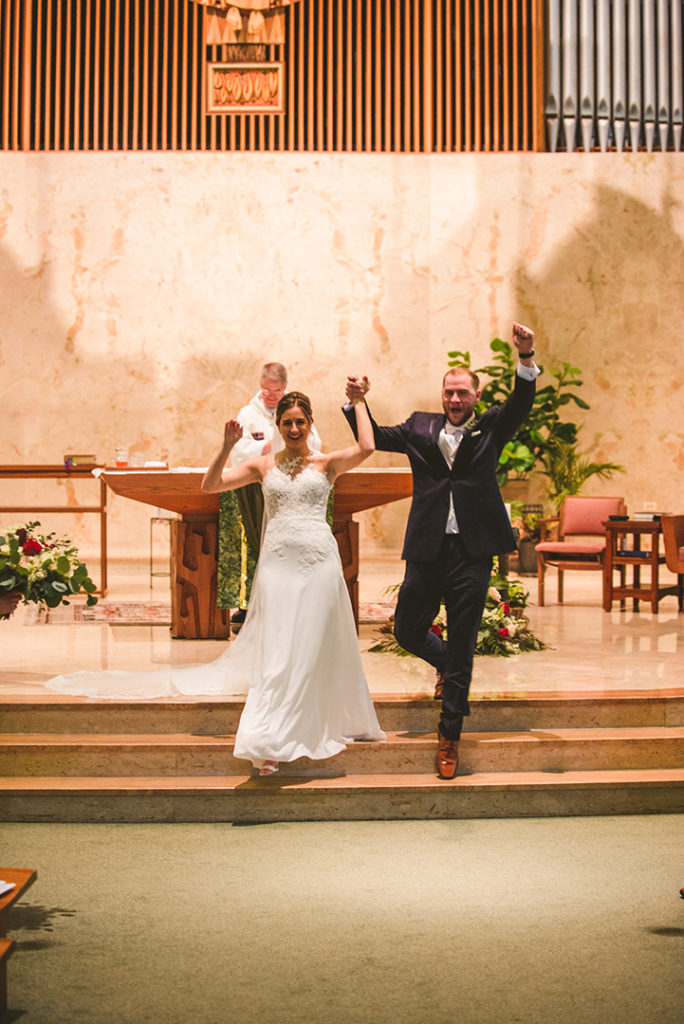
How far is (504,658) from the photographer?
5766 millimetres

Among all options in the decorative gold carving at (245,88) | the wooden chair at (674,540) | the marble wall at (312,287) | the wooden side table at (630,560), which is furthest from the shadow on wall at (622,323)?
the wooden chair at (674,540)

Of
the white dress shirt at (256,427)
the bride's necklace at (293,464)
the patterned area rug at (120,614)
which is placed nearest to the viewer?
the bride's necklace at (293,464)

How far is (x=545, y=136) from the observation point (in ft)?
34.8

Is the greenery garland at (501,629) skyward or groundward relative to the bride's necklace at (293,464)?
groundward

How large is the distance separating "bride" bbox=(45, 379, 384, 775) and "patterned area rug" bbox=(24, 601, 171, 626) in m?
2.39

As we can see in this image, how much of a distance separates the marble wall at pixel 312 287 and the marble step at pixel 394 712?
600cm

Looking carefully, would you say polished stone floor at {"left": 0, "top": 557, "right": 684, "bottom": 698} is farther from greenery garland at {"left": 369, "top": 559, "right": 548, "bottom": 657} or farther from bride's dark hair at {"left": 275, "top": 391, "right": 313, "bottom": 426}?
bride's dark hair at {"left": 275, "top": 391, "right": 313, "bottom": 426}

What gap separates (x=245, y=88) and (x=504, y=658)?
6831mm

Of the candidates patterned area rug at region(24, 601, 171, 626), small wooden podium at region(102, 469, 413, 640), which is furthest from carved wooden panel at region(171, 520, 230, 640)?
patterned area rug at region(24, 601, 171, 626)

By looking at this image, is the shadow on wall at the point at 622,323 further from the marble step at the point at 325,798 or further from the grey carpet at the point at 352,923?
the grey carpet at the point at 352,923

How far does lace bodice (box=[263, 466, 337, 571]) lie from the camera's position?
4.34 metres

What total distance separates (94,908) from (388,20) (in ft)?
30.5

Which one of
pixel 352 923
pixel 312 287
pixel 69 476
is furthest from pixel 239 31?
pixel 352 923

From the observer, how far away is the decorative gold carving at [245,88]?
10398 mm
